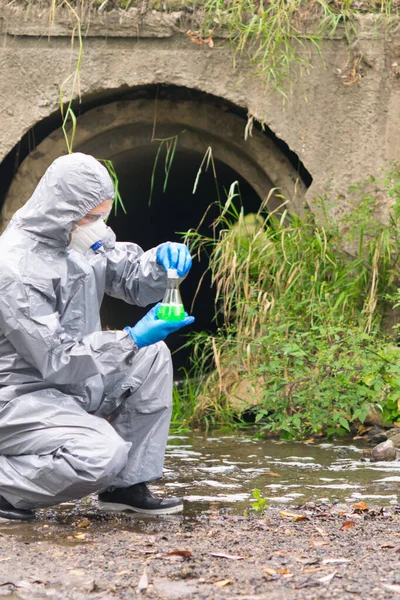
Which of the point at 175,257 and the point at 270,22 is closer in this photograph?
the point at 175,257

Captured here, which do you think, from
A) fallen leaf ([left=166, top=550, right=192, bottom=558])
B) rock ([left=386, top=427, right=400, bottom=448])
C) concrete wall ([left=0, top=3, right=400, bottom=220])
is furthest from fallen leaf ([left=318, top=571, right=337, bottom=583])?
concrete wall ([left=0, top=3, right=400, bottom=220])

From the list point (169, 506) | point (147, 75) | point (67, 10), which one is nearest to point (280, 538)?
point (169, 506)

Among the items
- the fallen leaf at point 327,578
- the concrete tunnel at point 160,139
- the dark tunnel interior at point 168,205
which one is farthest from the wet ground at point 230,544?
the dark tunnel interior at point 168,205

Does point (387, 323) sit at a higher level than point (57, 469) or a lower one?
higher

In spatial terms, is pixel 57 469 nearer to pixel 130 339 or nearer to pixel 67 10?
pixel 130 339

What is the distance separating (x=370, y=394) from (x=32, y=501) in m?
2.30

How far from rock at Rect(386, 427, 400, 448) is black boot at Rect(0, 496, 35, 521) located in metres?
2.14

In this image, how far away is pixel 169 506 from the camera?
329 cm

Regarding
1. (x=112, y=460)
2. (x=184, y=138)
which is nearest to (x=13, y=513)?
(x=112, y=460)

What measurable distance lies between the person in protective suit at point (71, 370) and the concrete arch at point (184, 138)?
296 cm

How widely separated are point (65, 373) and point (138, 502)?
63 centimetres

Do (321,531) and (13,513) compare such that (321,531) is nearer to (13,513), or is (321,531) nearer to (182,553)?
(182,553)

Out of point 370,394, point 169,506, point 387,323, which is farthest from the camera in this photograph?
point 387,323

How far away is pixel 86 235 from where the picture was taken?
10.7ft
